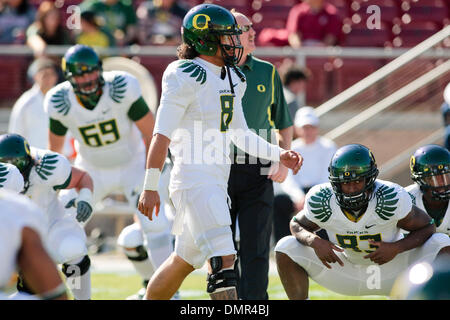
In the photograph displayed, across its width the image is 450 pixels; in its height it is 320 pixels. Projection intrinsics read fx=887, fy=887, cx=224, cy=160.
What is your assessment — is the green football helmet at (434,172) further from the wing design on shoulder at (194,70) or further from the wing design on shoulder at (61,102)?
the wing design on shoulder at (61,102)

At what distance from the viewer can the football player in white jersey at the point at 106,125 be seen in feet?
19.7

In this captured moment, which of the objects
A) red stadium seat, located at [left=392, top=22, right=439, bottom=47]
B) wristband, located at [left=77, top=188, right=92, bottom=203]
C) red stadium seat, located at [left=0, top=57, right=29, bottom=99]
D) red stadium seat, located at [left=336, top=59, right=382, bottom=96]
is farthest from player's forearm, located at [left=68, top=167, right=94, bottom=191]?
red stadium seat, located at [left=392, top=22, right=439, bottom=47]

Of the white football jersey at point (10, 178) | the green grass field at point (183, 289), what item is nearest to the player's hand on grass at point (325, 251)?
the green grass field at point (183, 289)

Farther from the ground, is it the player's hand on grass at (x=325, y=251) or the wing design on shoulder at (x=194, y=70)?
the wing design on shoulder at (x=194, y=70)

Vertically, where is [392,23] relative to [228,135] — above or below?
above

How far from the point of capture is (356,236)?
4961 millimetres

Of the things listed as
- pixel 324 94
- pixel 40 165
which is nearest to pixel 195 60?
pixel 40 165

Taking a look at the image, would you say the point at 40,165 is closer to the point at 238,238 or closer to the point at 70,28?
the point at 238,238

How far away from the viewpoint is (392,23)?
1095 cm

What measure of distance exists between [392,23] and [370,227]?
6.49 metres

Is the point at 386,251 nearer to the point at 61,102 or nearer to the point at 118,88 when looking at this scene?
the point at 118,88

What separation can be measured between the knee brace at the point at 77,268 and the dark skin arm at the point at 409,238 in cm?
168

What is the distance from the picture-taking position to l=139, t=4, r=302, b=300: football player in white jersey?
434 cm

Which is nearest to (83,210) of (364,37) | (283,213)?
(283,213)
